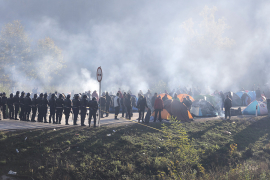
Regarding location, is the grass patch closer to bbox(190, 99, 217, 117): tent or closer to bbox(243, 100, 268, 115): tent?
bbox(190, 99, 217, 117): tent

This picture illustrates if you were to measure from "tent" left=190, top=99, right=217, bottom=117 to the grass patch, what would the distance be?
554cm

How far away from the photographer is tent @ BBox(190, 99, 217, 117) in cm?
1766

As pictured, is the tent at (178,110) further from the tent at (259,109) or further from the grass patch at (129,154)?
the tent at (259,109)

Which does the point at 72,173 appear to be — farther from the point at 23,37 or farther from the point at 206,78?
the point at 206,78

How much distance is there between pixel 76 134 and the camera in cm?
973

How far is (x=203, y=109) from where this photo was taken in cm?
1773

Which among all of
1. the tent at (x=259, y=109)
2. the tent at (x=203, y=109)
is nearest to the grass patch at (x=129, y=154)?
the tent at (x=203, y=109)

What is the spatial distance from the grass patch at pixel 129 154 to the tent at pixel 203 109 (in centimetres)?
554

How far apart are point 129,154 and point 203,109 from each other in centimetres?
1133

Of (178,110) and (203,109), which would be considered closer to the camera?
(178,110)

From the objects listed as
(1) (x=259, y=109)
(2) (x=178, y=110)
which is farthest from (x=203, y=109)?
(1) (x=259, y=109)

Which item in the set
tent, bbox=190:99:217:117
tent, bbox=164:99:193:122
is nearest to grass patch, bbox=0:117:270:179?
tent, bbox=164:99:193:122

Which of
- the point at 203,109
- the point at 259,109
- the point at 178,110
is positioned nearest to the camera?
the point at 178,110

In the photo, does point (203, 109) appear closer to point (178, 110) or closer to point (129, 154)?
point (178, 110)
